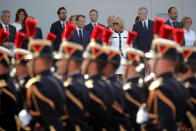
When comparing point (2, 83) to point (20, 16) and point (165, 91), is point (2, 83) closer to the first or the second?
point (165, 91)

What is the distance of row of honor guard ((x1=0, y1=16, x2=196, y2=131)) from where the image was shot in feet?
19.8

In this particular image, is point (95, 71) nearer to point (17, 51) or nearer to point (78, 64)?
point (78, 64)

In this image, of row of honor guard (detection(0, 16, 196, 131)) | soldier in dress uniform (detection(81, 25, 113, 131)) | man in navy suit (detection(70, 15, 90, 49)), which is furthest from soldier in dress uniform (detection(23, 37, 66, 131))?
man in navy suit (detection(70, 15, 90, 49))

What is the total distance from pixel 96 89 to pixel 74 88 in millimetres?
379

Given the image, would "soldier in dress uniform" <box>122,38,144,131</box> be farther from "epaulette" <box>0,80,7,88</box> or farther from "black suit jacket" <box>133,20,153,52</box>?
"black suit jacket" <box>133,20,153,52</box>

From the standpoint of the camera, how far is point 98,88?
22.1ft

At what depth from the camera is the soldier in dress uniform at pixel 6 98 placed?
700 cm

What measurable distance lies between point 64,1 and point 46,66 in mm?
10043

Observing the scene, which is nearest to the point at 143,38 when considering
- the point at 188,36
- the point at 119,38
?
the point at 119,38

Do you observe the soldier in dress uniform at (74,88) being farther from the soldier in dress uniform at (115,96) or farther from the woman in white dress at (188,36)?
the woman in white dress at (188,36)

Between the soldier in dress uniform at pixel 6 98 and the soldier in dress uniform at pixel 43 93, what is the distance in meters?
0.75

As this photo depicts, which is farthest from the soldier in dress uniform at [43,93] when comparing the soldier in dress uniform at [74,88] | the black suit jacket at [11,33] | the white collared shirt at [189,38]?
the white collared shirt at [189,38]

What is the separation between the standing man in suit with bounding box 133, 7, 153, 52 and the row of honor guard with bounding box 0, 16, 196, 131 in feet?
16.6

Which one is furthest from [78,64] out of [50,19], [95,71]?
[50,19]
